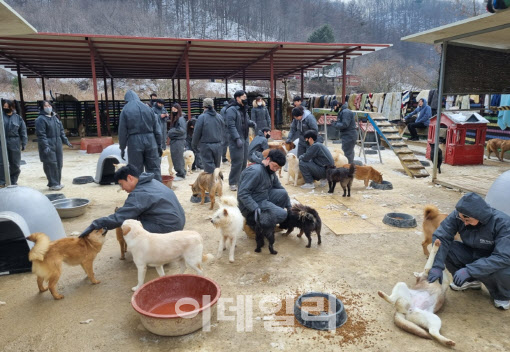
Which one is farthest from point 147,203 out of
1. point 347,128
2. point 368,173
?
point 347,128

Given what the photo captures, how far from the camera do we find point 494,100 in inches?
501

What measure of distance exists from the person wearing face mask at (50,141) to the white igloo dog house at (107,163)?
3.05 feet

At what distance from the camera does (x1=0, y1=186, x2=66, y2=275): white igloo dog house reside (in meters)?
4.38

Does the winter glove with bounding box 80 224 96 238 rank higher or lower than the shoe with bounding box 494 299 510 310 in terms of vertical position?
higher

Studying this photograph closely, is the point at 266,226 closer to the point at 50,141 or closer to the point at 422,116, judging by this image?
the point at 50,141

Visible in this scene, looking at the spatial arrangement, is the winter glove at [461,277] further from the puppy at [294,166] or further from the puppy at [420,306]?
the puppy at [294,166]

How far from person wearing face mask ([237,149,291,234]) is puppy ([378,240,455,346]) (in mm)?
2043

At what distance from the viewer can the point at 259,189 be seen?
5.14m

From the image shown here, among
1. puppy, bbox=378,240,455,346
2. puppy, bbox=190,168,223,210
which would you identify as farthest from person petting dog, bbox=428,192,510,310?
puppy, bbox=190,168,223,210

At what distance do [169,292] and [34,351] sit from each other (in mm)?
1219

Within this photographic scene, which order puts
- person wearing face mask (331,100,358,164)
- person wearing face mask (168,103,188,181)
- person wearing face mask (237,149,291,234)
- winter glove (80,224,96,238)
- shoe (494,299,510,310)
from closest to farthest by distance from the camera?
1. shoe (494,299,510,310)
2. winter glove (80,224,96,238)
3. person wearing face mask (237,149,291,234)
4. person wearing face mask (168,103,188,181)
5. person wearing face mask (331,100,358,164)

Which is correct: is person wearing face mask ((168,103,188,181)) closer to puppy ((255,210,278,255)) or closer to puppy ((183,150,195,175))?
A: puppy ((183,150,195,175))

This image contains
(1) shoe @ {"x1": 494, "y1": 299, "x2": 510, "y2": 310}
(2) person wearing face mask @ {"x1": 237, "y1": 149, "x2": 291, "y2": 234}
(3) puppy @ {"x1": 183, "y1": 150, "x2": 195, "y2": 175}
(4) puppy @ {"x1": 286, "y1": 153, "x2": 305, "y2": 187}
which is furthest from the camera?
(3) puppy @ {"x1": 183, "y1": 150, "x2": 195, "y2": 175}

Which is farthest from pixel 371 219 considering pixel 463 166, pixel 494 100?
pixel 494 100
